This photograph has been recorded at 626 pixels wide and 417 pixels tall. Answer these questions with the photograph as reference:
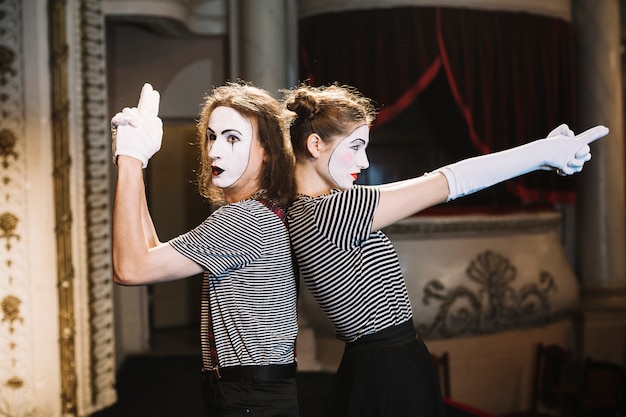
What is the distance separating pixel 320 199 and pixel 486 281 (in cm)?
379

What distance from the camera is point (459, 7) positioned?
505 centimetres

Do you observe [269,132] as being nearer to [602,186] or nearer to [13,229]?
[13,229]

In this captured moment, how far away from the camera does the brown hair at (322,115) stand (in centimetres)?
168

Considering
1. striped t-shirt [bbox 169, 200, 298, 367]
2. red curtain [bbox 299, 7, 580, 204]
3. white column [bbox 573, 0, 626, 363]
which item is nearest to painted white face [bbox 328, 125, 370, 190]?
striped t-shirt [bbox 169, 200, 298, 367]

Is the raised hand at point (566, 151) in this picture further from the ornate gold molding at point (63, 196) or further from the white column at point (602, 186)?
the white column at point (602, 186)

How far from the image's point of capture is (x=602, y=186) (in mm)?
5766

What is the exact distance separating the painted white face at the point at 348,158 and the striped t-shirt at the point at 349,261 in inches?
4.1

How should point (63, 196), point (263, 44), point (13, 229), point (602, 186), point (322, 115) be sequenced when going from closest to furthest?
point (322, 115)
point (13, 229)
point (63, 196)
point (263, 44)
point (602, 186)

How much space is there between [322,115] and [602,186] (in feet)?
15.1

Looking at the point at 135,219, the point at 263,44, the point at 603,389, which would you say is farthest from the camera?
the point at 263,44

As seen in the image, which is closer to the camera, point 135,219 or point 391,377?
point 135,219

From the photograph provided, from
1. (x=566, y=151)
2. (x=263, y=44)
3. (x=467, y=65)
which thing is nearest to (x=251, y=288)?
(x=566, y=151)

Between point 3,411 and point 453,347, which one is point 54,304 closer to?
point 3,411

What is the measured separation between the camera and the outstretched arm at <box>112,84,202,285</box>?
4.72 ft
